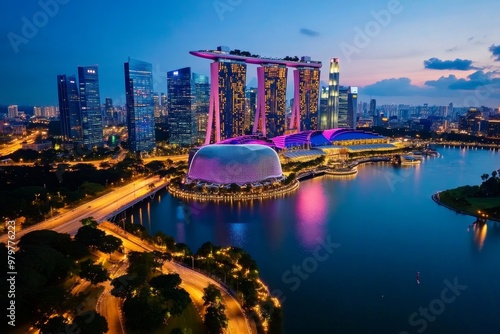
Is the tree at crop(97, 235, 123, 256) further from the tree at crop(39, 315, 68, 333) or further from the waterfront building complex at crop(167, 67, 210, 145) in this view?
the waterfront building complex at crop(167, 67, 210, 145)

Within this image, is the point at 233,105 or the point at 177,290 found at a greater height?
the point at 233,105

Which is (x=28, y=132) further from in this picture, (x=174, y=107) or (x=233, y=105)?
(x=233, y=105)

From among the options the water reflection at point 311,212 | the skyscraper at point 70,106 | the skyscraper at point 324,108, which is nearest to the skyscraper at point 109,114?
the skyscraper at point 70,106

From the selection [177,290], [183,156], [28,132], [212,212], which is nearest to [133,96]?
[183,156]

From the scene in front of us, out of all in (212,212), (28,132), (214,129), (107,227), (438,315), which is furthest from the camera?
(28,132)

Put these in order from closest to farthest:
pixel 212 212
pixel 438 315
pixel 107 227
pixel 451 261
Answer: pixel 438 315 → pixel 451 261 → pixel 107 227 → pixel 212 212

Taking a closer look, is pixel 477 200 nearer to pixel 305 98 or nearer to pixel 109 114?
pixel 305 98
